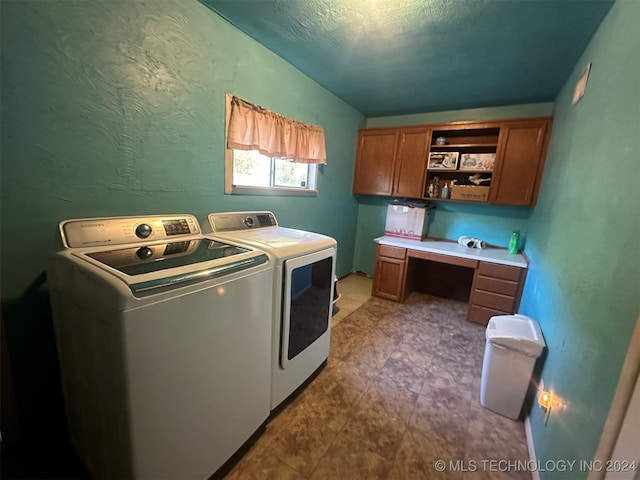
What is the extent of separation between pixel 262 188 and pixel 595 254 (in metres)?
2.11

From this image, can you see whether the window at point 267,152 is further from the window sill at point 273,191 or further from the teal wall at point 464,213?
the teal wall at point 464,213

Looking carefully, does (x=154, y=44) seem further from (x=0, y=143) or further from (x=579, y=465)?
(x=579, y=465)

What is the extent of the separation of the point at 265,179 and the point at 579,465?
251 centimetres

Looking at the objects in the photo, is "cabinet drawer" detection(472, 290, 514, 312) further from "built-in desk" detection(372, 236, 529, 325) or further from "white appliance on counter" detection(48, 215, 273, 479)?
"white appliance on counter" detection(48, 215, 273, 479)

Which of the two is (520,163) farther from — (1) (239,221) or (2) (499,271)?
(1) (239,221)

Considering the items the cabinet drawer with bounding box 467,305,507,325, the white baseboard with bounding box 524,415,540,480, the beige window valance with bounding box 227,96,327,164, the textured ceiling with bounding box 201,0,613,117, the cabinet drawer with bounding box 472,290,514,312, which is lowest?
the white baseboard with bounding box 524,415,540,480

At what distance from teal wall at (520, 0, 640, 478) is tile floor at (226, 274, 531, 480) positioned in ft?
0.95

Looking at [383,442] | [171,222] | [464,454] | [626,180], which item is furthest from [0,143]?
[464,454]

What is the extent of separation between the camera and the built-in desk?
2562mm

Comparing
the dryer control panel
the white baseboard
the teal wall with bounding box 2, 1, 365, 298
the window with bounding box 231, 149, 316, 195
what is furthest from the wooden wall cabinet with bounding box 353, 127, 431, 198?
the dryer control panel

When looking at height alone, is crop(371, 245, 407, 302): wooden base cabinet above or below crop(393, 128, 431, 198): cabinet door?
below

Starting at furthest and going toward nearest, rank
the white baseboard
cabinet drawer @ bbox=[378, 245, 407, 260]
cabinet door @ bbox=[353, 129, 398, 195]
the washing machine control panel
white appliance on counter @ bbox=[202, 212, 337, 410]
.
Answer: cabinet door @ bbox=[353, 129, 398, 195] < cabinet drawer @ bbox=[378, 245, 407, 260] < the washing machine control panel < white appliance on counter @ bbox=[202, 212, 337, 410] < the white baseboard

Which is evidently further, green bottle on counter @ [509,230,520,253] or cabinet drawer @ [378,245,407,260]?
cabinet drawer @ [378,245,407,260]

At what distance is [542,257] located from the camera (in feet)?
6.56
